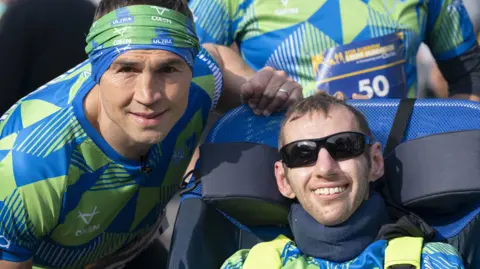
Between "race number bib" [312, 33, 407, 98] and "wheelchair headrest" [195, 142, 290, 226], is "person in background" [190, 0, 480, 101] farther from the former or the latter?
"wheelchair headrest" [195, 142, 290, 226]

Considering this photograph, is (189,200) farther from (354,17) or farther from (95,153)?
(354,17)

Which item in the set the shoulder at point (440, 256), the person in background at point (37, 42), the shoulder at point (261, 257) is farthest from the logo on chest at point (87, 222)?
the shoulder at point (440, 256)

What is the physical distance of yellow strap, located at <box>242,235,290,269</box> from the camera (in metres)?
2.62

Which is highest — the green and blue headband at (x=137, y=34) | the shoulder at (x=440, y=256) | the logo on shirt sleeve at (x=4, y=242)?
the green and blue headband at (x=137, y=34)

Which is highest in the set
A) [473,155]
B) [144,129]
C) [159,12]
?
[159,12]

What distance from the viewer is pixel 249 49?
3.54 meters

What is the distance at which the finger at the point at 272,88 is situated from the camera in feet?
9.84

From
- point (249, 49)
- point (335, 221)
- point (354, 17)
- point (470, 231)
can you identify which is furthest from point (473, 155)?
point (249, 49)

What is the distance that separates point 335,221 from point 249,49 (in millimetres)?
1114

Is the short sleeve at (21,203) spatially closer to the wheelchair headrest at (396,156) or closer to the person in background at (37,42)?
the wheelchair headrest at (396,156)

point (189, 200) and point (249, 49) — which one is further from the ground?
point (249, 49)

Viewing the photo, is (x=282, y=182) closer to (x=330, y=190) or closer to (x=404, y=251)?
(x=330, y=190)

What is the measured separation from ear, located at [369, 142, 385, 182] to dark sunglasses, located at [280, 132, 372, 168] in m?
0.07

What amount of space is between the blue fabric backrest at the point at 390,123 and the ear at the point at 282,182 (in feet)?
0.69
